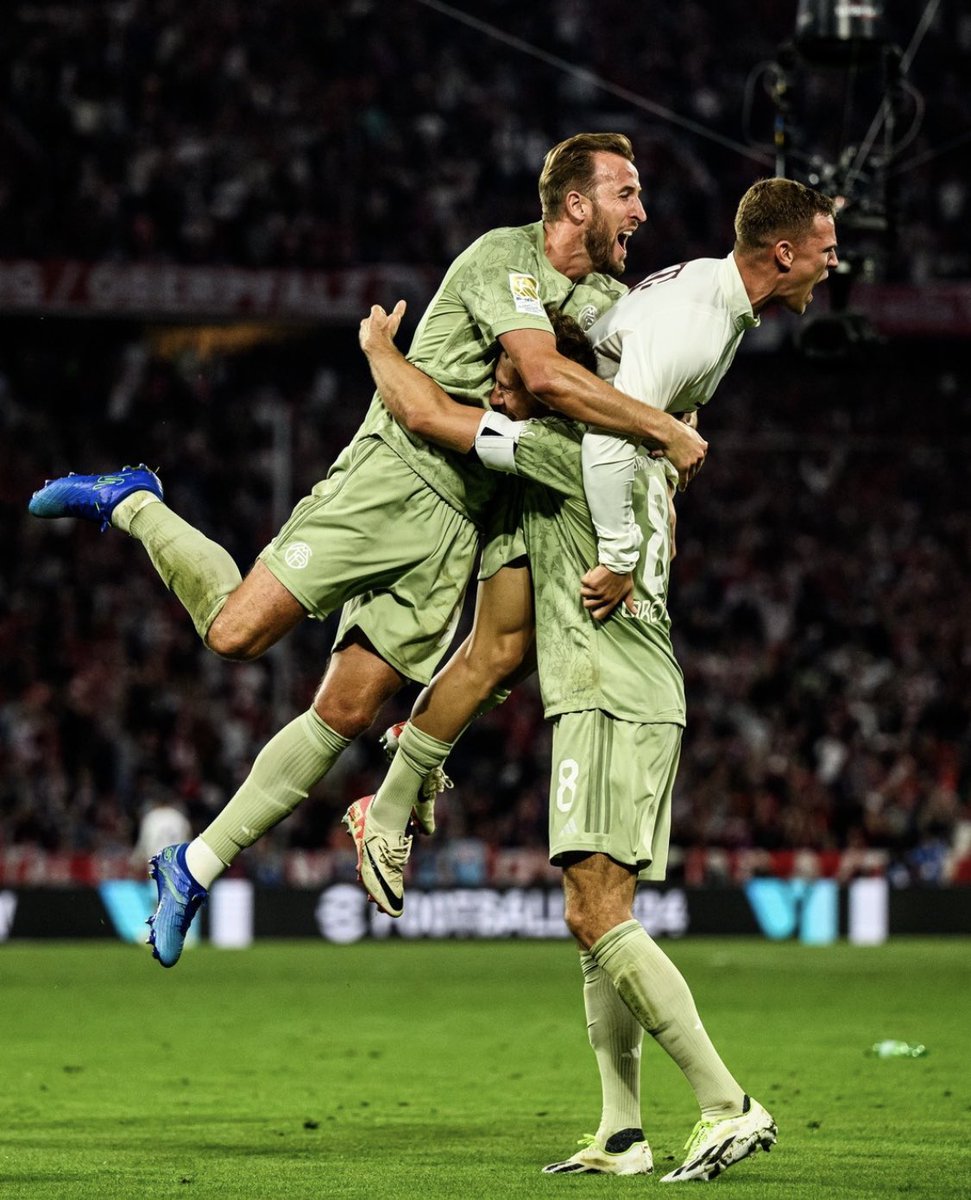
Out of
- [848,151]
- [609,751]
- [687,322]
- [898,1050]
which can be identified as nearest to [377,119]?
[848,151]

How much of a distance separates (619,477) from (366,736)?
15.9 meters

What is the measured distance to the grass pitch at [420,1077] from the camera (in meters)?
5.84

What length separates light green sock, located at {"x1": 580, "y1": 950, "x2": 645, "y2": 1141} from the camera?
6.17m

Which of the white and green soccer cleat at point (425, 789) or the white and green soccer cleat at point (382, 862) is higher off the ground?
the white and green soccer cleat at point (425, 789)

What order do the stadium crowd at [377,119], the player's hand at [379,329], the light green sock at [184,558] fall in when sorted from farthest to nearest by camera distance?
the stadium crowd at [377,119]
the player's hand at [379,329]
the light green sock at [184,558]

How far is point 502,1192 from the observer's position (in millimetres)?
5457

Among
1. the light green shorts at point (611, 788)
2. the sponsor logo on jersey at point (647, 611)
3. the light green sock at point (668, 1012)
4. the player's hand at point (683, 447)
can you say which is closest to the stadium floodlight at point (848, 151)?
the sponsor logo on jersey at point (647, 611)

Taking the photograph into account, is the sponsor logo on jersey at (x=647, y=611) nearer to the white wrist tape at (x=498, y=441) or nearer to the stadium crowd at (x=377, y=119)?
the white wrist tape at (x=498, y=441)

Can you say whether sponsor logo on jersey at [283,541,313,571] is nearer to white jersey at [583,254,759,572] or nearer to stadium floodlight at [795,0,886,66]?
white jersey at [583,254,759,572]

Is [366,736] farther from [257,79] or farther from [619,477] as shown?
[619,477]

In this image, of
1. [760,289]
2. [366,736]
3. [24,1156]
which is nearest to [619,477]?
[760,289]

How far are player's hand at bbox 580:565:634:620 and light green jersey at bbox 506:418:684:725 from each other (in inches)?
2.5

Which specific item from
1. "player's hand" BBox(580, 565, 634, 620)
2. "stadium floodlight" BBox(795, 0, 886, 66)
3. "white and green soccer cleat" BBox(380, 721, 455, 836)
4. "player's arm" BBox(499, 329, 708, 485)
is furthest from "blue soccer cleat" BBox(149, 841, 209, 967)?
"stadium floodlight" BBox(795, 0, 886, 66)

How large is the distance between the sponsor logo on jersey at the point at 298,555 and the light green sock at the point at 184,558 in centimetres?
20
